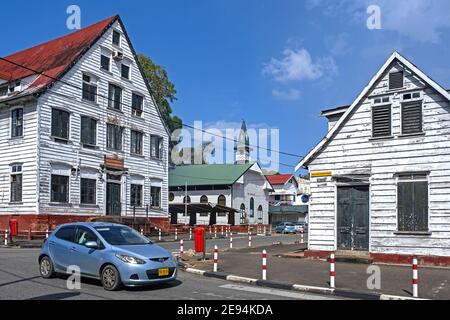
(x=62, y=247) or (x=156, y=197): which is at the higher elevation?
(x=156, y=197)

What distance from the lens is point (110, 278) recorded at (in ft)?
39.9

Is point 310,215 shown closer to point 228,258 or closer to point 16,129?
point 228,258

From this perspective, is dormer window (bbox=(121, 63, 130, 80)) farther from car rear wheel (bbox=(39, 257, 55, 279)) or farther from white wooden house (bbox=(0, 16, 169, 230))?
car rear wheel (bbox=(39, 257, 55, 279))

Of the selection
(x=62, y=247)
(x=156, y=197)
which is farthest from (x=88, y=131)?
(x=62, y=247)

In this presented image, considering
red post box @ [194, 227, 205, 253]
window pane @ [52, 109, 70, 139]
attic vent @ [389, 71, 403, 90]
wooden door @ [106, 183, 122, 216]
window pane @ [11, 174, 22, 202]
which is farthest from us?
wooden door @ [106, 183, 122, 216]

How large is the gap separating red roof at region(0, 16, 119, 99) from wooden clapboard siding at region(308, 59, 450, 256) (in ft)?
66.4

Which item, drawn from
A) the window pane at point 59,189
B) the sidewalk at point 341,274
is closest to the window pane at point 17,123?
the window pane at point 59,189

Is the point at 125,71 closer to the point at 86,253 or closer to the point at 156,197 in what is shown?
the point at 156,197

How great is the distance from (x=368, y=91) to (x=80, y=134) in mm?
21644

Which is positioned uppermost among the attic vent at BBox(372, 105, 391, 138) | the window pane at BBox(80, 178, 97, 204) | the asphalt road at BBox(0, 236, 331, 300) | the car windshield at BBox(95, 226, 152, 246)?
the attic vent at BBox(372, 105, 391, 138)

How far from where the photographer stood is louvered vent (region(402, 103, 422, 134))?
61.6 feet

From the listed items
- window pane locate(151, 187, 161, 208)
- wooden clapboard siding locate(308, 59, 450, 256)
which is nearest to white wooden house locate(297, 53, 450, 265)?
wooden clapboard siding locate(308, 59, 450, 256)

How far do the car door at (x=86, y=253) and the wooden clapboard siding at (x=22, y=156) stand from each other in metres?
20.3

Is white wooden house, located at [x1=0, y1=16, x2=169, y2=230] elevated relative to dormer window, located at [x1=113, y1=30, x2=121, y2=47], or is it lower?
lower
